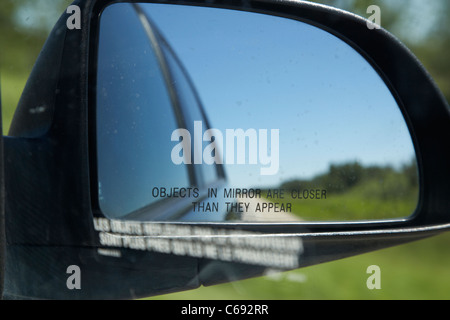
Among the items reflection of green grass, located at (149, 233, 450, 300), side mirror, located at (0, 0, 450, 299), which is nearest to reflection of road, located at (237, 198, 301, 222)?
side mirror, located at (0, 0, 450, 299)

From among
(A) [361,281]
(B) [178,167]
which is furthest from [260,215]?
(A) [361,281]

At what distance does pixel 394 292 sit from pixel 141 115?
20.4 ft

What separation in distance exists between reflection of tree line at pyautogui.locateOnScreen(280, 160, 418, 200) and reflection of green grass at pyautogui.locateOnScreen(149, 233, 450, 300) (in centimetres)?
229

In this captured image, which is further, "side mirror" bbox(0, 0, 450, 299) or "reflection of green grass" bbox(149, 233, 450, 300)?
"reflection of green grass" bbox(149, 233, 450, 300)

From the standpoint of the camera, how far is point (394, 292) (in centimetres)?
750

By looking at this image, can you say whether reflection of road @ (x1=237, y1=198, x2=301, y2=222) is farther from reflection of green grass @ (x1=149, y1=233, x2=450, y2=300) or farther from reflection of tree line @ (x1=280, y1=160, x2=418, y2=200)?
reflection of green grass @ (x1=149, y1=233, x2=450, y2=300)

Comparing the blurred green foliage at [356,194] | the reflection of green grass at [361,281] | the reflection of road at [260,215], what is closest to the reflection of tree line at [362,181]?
the blurred green foliage at [356,194]

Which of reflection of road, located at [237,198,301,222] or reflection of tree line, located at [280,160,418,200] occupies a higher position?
reflection of tree line, located at [280,160,418,200]

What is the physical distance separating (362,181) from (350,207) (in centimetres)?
13

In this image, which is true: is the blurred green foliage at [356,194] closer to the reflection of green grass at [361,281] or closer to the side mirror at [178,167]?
the side mirror at [178,167]

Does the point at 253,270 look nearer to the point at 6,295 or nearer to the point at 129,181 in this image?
the point at 129,181

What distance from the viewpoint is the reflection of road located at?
6.47 feet
